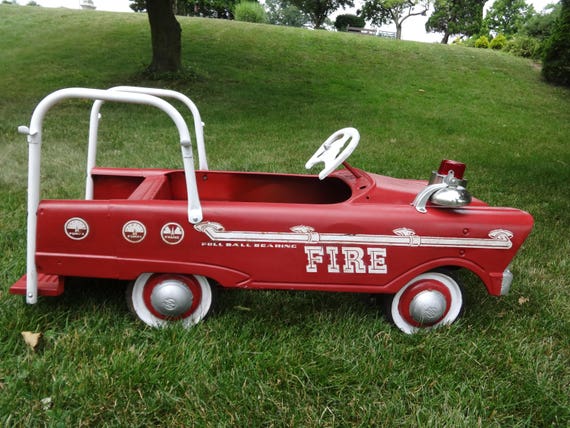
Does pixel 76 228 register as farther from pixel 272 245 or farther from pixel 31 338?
pixel 272 245

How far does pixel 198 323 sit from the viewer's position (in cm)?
216

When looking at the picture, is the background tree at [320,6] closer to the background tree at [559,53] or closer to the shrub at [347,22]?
the shrub at [347,22]

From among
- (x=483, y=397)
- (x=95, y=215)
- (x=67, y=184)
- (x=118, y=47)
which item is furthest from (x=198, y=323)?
(x=118, y=47)

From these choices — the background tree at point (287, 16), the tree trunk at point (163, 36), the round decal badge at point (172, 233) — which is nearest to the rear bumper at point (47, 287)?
the round decal badge at point (172, 233)

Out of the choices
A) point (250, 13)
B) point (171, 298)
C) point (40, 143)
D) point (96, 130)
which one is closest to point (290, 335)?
point (171, 298)

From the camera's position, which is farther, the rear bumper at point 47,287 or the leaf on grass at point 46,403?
the rear bumper at point 47,287

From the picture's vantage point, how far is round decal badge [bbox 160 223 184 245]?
200 cm

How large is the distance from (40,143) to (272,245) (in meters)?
1.01

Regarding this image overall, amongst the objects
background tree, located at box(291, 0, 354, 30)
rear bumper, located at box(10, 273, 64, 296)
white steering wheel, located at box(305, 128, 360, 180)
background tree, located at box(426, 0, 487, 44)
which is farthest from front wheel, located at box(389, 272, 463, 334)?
background tree, located at box(426, 0, 487, 44)

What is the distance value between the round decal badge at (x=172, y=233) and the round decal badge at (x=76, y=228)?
1.02 ft

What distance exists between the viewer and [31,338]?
196 cm

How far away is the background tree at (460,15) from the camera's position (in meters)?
39.2

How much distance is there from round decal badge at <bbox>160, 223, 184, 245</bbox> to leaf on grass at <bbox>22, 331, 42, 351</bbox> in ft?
2.12

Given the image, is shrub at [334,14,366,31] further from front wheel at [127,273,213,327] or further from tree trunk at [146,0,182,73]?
front wheel at [127,273,213,327]
